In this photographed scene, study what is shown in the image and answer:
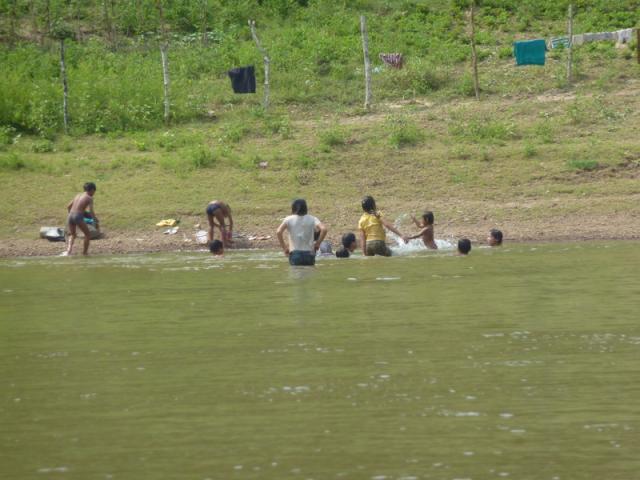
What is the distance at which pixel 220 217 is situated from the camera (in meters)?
20.2

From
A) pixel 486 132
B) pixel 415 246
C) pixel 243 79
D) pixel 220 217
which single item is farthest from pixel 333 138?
pixel 415 246

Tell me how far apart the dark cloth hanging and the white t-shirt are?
9238mm

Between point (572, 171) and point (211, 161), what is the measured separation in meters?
5.94

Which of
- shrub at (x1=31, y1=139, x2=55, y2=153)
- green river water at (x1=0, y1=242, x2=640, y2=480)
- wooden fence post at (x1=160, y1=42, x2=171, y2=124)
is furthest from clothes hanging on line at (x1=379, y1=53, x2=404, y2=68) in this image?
green river water at (x1=0, y1=242, x2=640, y2=480)

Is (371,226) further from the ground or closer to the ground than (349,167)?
closer to the ground

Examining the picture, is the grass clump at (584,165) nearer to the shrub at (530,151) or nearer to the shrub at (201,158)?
the shrub at (530,151)

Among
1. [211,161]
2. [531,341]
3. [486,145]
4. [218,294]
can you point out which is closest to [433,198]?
[486,145]

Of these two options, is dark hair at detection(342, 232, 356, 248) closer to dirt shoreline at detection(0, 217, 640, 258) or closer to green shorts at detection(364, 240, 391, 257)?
green shorts at detection(364, 240, 391, 257)

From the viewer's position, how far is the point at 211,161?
2333cm

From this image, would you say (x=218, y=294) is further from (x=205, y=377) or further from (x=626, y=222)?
(x=626, y=222)

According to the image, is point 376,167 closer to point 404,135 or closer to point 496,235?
point 404,135

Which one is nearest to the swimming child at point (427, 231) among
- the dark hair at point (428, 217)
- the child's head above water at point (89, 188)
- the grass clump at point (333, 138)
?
the dark hair at point (428, 217)

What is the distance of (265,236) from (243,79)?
21.1 ft

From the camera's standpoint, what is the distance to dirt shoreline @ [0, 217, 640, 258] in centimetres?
1998
